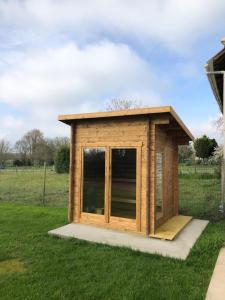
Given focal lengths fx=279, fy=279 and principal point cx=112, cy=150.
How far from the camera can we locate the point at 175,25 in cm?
806

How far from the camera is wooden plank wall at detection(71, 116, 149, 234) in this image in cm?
615

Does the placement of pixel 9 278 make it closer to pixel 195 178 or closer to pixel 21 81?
pixel 21 81

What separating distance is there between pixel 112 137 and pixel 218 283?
3.76 meters

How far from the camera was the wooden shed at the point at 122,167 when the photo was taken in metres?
6.11

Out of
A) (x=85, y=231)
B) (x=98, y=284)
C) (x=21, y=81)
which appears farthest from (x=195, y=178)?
A: (x=98, y=284)

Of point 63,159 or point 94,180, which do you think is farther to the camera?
point 63,159

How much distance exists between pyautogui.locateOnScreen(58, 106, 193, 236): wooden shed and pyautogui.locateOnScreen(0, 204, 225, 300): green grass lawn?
3.82ft

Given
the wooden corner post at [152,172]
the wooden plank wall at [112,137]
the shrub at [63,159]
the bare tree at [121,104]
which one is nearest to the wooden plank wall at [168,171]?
the wooden corner post at [152,172]

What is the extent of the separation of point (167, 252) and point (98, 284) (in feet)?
5.74

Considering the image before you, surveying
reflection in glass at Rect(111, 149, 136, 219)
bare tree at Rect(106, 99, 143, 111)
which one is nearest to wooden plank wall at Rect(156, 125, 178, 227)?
reflection in glass at Rect(111, 149, 136, 219)

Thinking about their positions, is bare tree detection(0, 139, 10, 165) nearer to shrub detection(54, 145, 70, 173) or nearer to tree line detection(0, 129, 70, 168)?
tree line detection(0, 129, 70, 168)

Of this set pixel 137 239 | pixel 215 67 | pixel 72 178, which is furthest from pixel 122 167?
pixel 215 67

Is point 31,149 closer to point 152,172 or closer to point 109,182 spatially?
point 109,182

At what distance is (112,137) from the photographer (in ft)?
21.6
